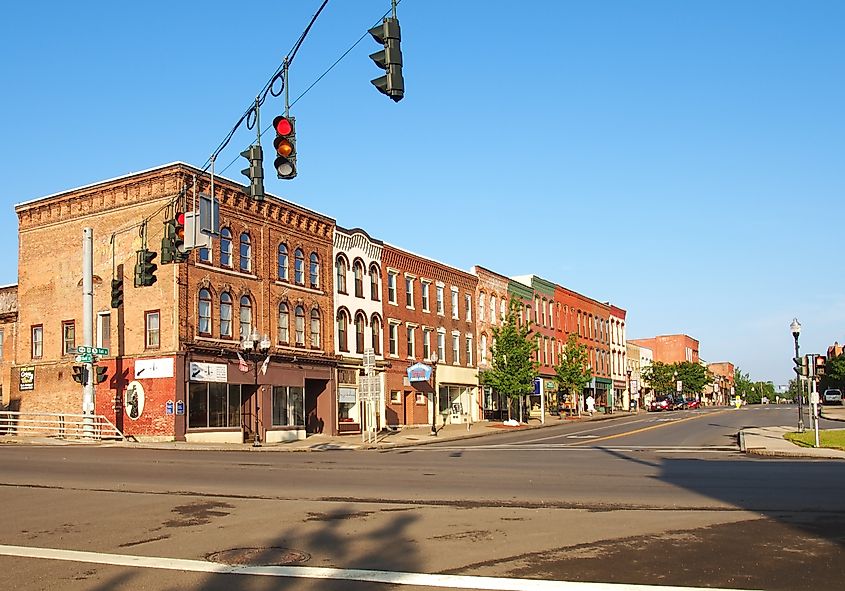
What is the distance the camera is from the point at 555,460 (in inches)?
989

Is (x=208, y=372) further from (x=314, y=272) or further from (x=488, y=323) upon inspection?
(x=488, y=323)

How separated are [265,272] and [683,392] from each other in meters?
87.0

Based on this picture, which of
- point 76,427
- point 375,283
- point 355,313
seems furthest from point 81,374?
point 375,283

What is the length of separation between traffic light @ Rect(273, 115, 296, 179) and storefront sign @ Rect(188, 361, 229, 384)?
2441 centimetres

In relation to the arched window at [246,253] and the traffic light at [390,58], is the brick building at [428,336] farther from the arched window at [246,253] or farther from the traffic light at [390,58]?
the traffic light at [390,58]

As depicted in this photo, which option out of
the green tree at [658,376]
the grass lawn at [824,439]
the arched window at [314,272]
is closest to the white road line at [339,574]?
the grass lawn at [824,439]

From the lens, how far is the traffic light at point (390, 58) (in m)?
11.4

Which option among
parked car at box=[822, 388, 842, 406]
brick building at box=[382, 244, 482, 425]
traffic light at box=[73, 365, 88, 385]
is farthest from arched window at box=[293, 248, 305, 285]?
parked car at box=[822, 388, 842, 406]

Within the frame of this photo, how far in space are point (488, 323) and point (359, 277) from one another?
53.6ft

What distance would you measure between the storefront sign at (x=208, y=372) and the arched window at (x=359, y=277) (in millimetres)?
11370

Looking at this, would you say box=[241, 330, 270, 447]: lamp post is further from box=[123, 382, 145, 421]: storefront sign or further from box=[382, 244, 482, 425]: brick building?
box=[382, 244, 482, 425]: brick building

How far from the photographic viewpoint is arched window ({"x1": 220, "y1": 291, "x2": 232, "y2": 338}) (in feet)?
131

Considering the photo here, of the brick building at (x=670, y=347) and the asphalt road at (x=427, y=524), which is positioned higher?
the brick building at (x=670, y=347)

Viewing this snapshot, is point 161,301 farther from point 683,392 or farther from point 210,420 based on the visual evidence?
point 683,392
